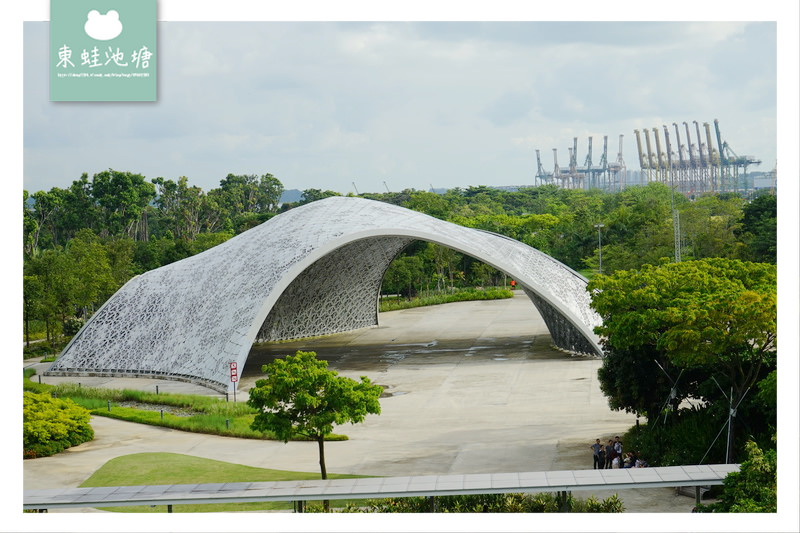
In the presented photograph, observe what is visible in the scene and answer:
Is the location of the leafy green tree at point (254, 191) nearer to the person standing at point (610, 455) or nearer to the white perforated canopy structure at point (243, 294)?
the white perforated canopy structure at point (243, 294)

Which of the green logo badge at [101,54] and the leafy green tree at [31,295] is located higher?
the green logo badge at [101,54]

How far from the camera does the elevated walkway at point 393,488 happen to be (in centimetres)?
1550

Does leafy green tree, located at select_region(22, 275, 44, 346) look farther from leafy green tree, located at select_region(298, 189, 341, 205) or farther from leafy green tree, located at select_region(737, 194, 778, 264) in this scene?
leafy green tree, located at select_region(298, 189, 341, 205)

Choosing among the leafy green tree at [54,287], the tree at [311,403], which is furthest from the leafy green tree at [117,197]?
the tree at [311,403]

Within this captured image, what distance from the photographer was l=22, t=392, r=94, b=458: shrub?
2284 cm

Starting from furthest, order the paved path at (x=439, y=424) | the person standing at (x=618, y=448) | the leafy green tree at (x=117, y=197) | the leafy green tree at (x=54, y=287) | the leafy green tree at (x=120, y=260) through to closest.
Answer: the leafy green tree at (x=117, y=197)
the leafy green tree at (x=120, y=260)
the leafy green tree at (x=54, y=287)
the paved path at (x=439, y=424)
the person standing at (x=618, y=448)

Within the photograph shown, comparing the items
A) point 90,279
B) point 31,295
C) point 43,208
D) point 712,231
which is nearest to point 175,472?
point 31,295

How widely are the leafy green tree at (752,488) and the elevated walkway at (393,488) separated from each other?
37cm

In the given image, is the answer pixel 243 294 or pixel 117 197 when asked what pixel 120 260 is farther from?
pixel 243 294

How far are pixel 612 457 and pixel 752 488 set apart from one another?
4940mm

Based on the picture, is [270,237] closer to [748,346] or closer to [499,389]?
[499,389]

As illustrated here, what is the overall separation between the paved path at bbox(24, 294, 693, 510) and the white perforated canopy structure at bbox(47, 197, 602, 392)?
1.15 meters

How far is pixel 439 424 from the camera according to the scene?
24.7 m

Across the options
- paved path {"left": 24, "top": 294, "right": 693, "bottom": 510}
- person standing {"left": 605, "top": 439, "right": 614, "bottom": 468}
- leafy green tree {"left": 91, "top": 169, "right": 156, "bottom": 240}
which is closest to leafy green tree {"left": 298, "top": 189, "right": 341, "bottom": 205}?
leafy green tree {"left": 91, "top": 169, "right": 156, "bottom": 240}
